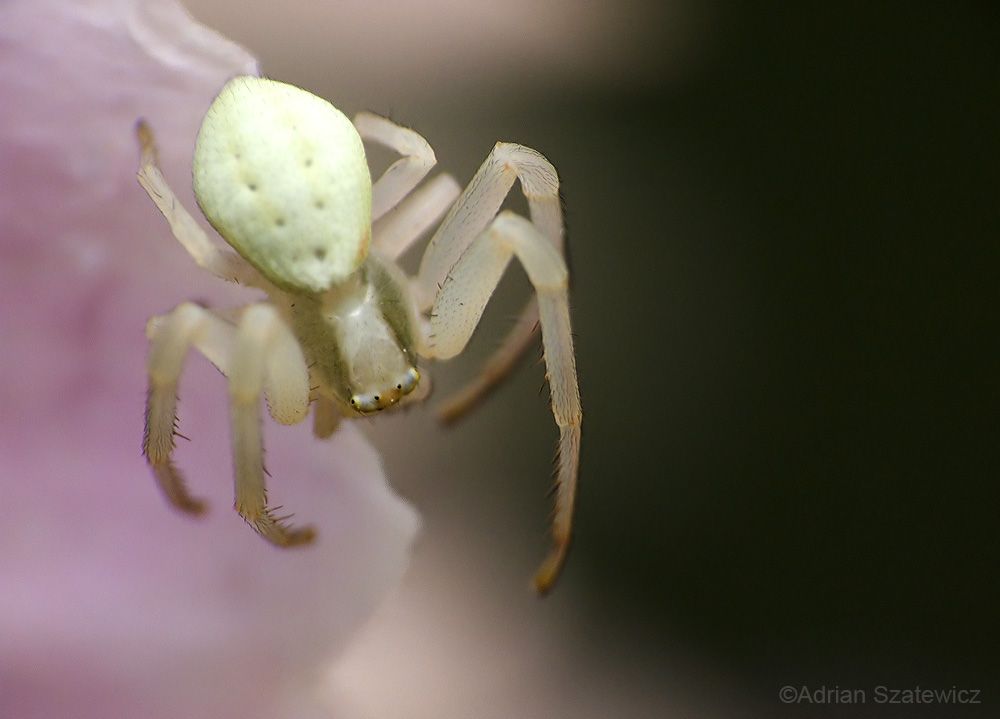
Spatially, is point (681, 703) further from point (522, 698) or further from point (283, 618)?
point (283, 618)

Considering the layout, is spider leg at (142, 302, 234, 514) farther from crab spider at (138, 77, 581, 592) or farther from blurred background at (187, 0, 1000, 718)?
blurred background at (187, 0, 1000, 718)

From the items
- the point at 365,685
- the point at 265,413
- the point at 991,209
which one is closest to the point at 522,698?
A: the point at 365,685

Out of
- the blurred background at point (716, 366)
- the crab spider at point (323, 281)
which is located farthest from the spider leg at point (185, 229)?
the blurred background at point (716, 366)

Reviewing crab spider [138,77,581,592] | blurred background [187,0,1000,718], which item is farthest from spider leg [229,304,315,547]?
blurred background [187,0,1000,718]

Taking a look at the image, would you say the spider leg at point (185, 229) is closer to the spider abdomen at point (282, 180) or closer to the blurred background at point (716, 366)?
the spider abdomen at point (282, 180)

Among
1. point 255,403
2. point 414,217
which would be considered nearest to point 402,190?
point 414,217
